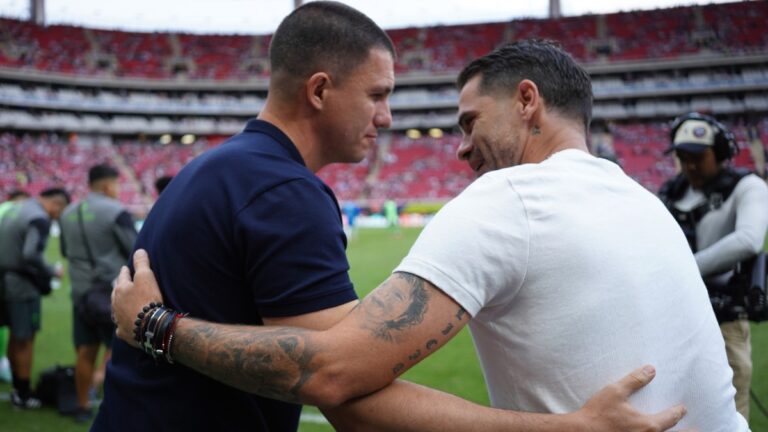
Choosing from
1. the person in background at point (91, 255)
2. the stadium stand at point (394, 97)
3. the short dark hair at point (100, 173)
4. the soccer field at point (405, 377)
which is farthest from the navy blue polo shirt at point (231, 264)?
the stadium stand at point (394, 97)

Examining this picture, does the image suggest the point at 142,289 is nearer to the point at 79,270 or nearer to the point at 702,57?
the point at 79,270

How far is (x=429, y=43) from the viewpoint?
62062 millimetres

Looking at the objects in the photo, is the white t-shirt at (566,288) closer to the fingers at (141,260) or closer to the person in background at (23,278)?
the fingers at (141,260)

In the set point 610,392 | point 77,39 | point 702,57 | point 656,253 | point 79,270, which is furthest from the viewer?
point 77,39

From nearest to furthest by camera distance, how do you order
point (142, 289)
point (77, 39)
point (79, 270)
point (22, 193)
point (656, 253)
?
point (656, 253)
point (142, 289)
point (79, 270)
point (22, 193)
point (77, 39)

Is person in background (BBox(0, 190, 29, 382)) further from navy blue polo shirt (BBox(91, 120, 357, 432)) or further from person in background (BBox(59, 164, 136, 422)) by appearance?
navy blue polo shirt (BBox(91, 120, 357, 432))

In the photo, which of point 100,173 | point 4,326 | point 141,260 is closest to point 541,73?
point 141,260

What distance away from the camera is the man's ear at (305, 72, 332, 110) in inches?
76.6

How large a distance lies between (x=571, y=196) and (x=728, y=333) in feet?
10.1

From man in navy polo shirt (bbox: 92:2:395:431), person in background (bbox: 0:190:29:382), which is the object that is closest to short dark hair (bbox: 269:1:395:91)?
man in navy polo shirt (bbox: 92:2:395:431)

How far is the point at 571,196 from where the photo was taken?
5.10 ft

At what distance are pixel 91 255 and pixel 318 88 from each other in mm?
4997

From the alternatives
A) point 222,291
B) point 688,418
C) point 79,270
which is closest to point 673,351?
point 688,418

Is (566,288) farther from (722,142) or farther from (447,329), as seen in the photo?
(722,142)
